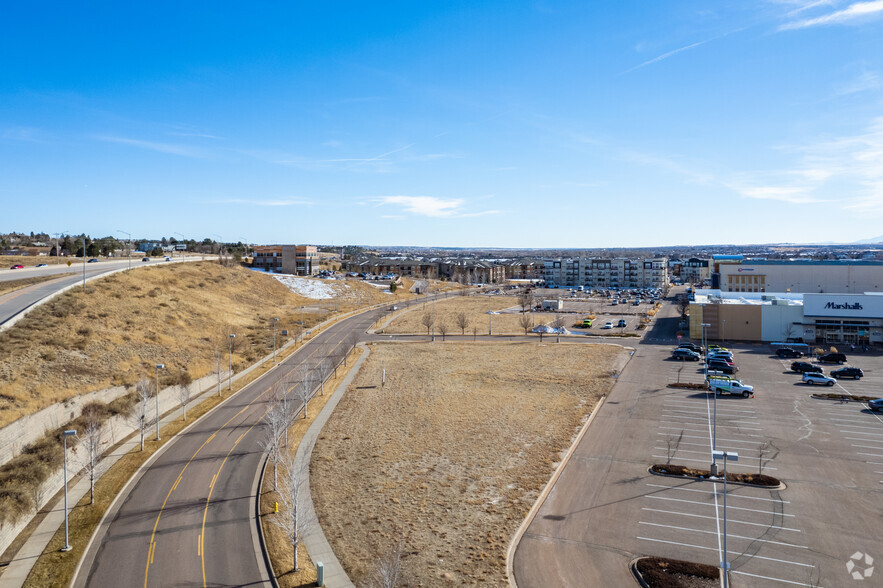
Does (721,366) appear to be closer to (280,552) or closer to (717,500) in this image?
(717,500)

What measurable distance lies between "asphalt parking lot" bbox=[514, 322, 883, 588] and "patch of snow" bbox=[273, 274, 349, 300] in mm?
81160

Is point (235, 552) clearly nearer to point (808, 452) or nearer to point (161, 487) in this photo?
point (161, 487)

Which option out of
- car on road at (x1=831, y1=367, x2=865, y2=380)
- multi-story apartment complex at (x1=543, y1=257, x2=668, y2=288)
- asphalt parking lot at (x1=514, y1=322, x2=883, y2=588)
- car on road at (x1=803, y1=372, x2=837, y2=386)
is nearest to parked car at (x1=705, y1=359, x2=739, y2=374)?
car on road at (x1=803, y1=372, x2=837, y2=386)

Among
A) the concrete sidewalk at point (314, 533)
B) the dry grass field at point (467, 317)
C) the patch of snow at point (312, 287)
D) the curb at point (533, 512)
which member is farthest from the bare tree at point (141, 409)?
the patch of snow at point (312, 287)

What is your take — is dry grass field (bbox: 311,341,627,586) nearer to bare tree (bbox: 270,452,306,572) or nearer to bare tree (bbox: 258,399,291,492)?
bare tree (bbox: 270,452,306,572)

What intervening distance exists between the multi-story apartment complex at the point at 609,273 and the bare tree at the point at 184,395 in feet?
490

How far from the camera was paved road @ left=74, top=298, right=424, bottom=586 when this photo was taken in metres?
18.1

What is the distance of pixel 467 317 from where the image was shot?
87.4m

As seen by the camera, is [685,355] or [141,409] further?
[685,355]

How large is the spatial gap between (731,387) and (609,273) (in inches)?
5309

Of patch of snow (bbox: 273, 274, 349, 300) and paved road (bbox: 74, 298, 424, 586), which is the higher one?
patch of snow (bbox: 273, 274, 349, 300)

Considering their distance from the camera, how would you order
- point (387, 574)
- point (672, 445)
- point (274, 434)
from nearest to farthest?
point (387, 574) < point (274, 434) < point (672, 445)

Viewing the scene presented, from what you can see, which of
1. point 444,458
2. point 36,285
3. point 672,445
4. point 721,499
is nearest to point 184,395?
point 444,458

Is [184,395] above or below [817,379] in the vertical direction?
above
